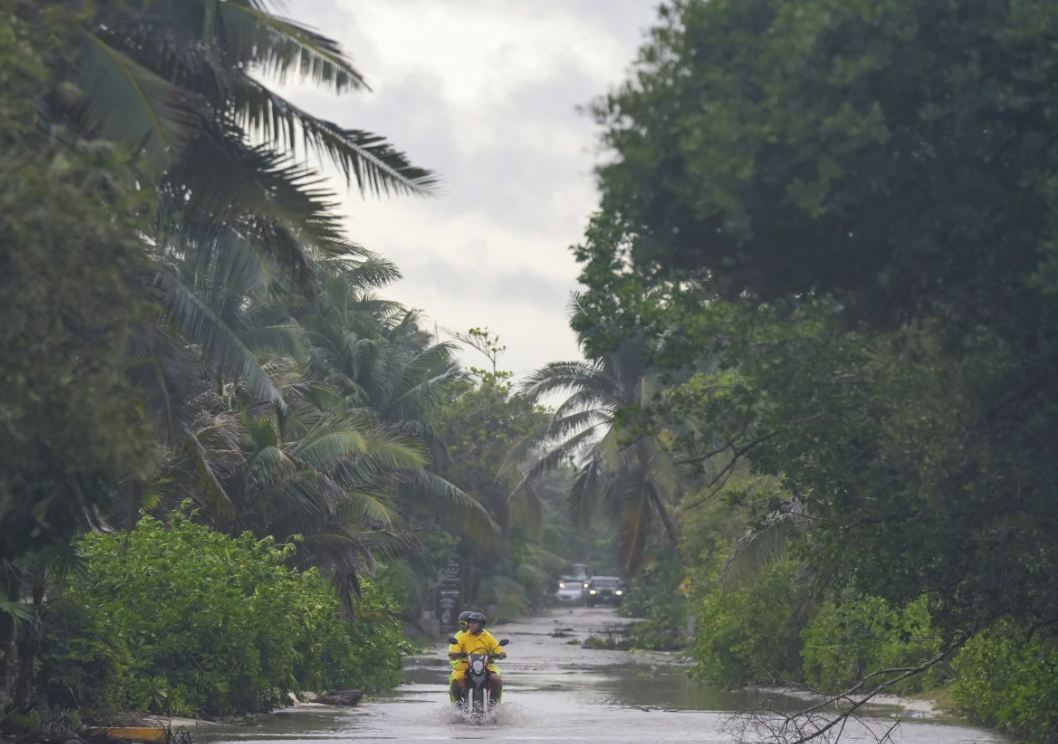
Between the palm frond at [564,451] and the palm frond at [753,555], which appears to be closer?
the palm frond at [753,555]

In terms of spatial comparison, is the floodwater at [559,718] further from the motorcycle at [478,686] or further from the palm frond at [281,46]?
the palm frond at [281,46]

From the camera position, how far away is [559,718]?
2142cm

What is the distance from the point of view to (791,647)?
28.7 meters

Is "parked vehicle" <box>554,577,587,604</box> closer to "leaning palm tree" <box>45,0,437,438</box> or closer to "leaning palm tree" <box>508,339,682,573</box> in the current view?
"leaning palm tree" <box>508,339,682,573</box>

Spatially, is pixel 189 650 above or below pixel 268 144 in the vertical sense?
below

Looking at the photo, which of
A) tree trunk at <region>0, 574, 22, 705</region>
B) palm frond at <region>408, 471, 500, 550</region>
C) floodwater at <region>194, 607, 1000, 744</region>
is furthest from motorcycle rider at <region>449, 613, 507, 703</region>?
palm frond at <region>408, 471, 500, 550</region>

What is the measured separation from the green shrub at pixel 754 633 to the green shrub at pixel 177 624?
923 centimetres

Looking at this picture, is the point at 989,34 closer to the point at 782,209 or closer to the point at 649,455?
the point at 782,209

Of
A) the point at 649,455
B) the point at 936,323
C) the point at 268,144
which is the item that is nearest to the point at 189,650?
the point at 268,144

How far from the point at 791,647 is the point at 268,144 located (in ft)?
60.5

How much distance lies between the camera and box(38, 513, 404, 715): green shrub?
16438mm

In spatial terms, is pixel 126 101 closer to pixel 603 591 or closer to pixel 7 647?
pixel 7 647

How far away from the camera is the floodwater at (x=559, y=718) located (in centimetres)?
1819

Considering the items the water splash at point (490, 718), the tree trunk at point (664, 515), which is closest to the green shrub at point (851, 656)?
the water splash at point (490, 718)
